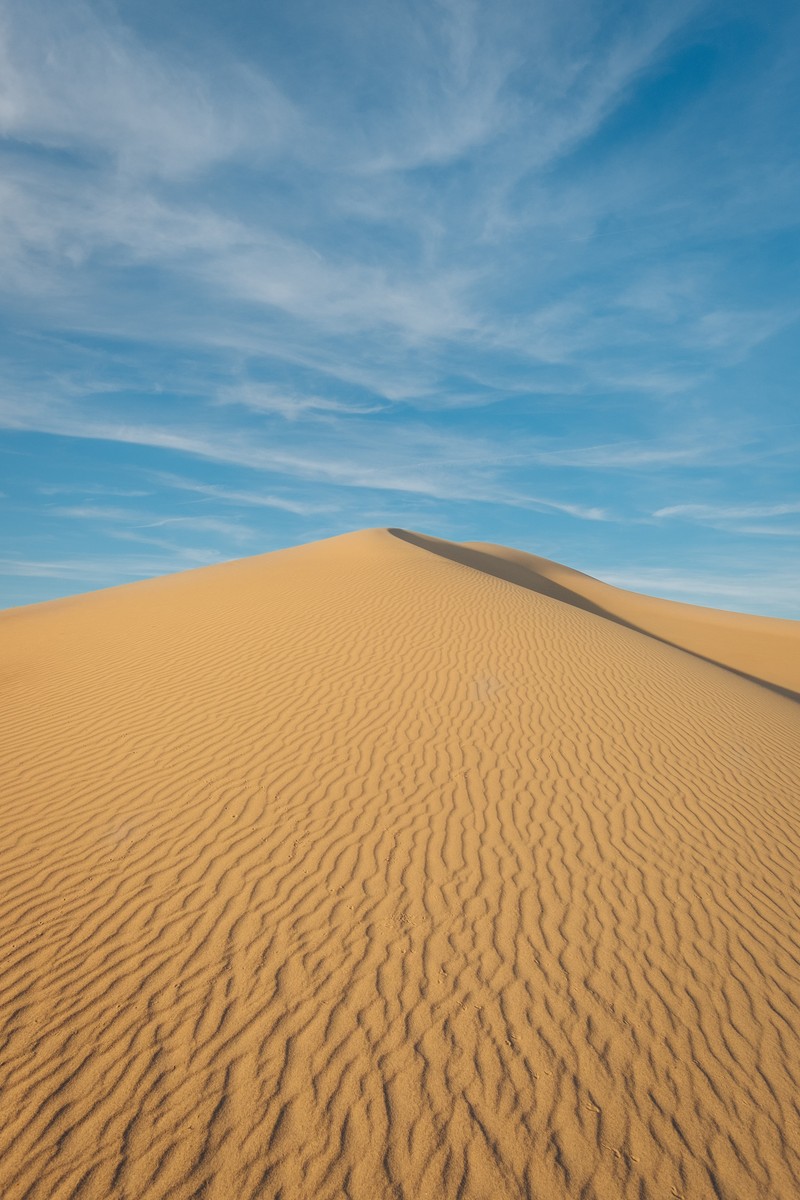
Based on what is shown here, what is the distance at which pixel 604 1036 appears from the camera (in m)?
4.91

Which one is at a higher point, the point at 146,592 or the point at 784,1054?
the point at 784,1054

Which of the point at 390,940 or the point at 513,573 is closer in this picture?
the point at 390,940

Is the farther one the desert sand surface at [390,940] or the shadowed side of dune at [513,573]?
the shadowed side of dune at [513,573]

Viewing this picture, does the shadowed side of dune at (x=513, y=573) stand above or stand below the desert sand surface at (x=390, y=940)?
above

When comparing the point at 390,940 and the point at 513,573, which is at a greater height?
the point at 513,573

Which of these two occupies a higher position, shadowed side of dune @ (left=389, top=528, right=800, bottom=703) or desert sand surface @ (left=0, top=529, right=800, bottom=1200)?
shadowed side of dune @ (left=389, top=528, right=800, bottom=703)

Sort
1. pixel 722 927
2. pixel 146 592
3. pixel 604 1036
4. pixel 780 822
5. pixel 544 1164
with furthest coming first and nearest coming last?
pixel 146 592 → pixel 780 822 → pixel 722 927 → pixel 604 1036 → pixel 544 1164

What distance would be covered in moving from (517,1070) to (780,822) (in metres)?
6.16

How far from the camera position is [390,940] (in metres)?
5.74

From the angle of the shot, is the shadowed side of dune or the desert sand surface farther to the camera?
the shadowed side of dune

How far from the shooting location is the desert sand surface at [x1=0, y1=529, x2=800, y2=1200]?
4090 millimetres

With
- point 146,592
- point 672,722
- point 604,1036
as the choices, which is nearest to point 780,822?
point 672,722

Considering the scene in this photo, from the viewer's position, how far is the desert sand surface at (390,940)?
4.09 meters

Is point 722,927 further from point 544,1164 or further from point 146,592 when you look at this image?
point 146,592
